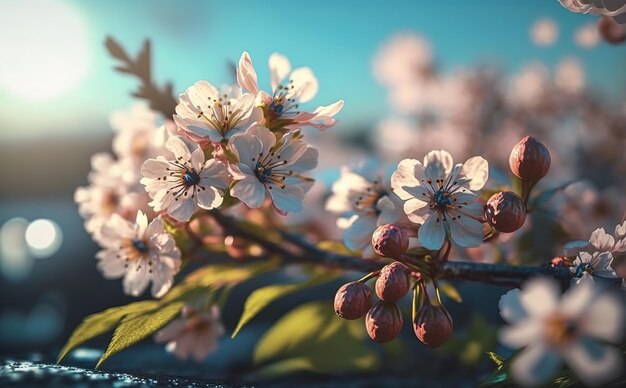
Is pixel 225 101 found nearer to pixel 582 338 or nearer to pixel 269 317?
pixel 582 338

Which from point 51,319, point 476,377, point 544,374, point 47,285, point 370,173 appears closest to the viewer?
point 544,374

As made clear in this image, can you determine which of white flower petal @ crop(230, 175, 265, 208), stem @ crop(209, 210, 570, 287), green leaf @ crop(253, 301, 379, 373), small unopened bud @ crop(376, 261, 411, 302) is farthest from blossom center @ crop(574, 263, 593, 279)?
green leaf @ crop(253, 301, 379, 373)

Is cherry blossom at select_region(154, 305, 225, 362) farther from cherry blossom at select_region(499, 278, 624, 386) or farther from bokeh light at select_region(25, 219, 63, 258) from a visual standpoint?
bokeh light at select_region(25, 219, 63, 258)

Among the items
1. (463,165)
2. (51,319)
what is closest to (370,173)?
(463,165)

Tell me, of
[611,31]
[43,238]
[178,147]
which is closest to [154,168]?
[178,147]

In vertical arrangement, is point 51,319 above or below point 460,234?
below

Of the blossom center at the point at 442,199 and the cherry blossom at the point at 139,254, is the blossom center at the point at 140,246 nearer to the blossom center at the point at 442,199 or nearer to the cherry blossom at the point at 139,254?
the cherry blossom at the point at 139,254
